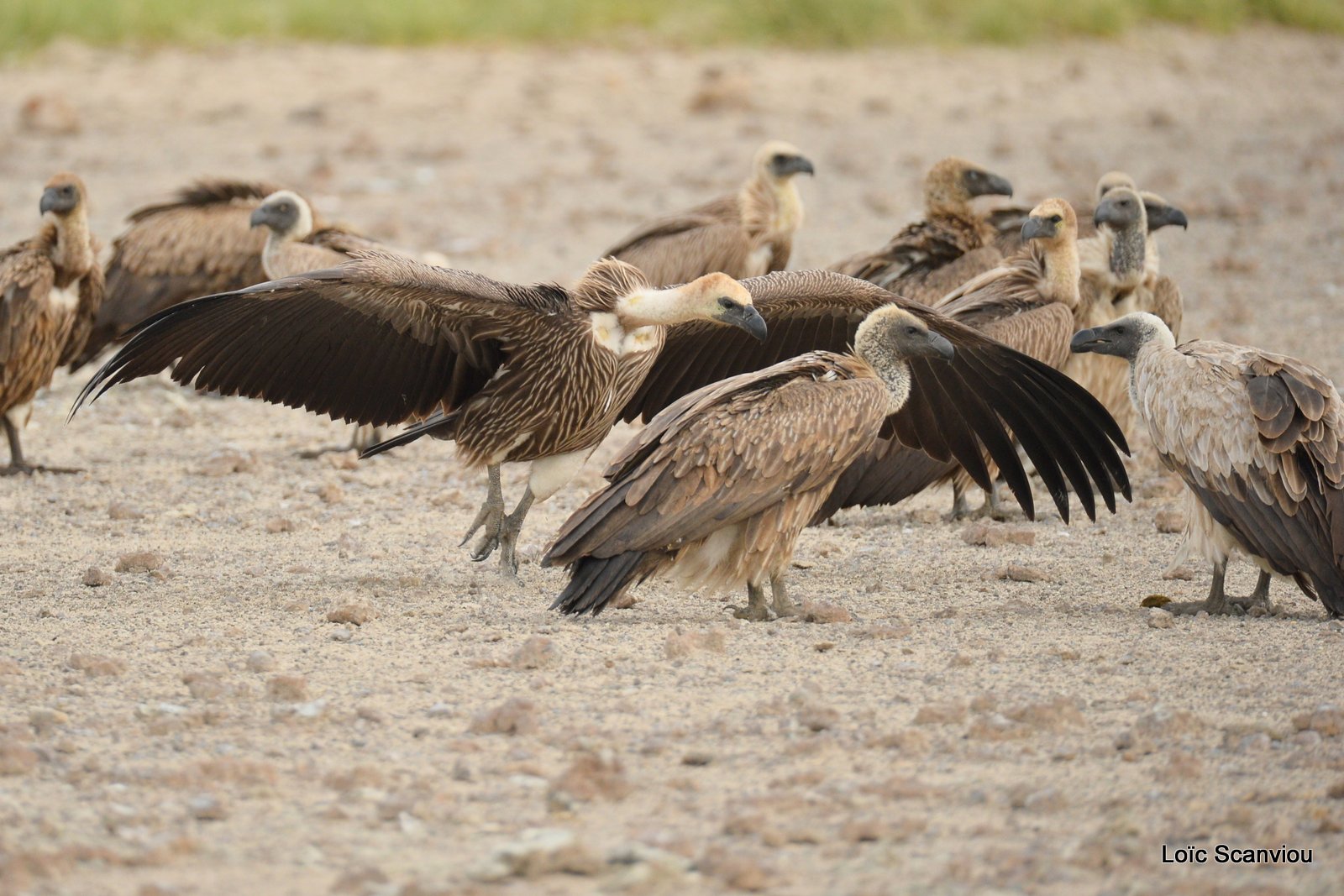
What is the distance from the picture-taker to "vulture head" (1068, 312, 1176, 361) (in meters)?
6.55

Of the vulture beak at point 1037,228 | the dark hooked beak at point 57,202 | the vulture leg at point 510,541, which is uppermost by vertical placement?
the vulture beak at point 1037,228

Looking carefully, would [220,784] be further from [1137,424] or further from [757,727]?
[1137,424]

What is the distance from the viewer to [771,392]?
5.82 metres

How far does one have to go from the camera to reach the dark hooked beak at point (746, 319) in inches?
239

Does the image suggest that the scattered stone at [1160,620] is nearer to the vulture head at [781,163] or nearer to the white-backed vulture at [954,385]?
the white-backed vulture at [954,385]

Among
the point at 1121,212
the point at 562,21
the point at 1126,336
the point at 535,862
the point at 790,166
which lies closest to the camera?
the point at 535,862

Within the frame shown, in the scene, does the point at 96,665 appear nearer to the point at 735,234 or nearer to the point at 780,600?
the point at 780,600

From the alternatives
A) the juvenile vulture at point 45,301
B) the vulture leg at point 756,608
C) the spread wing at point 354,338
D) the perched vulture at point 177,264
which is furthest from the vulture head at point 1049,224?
the juvenile vulture at point 45,301

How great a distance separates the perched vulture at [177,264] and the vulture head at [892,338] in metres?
4.42

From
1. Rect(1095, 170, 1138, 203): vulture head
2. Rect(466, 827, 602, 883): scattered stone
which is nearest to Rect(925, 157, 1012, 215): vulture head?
Rect(1095, 170, 1138, 203): vulture head

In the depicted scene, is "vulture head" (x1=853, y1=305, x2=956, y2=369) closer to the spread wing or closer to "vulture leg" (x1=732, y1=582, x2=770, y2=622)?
"vulture leg" (x1=732, y1=582, x2=770, y2=622)

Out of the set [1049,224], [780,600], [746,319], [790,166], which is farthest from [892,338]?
[790,166]

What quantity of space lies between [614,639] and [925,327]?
4.94 feet

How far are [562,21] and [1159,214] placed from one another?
13.0 m
